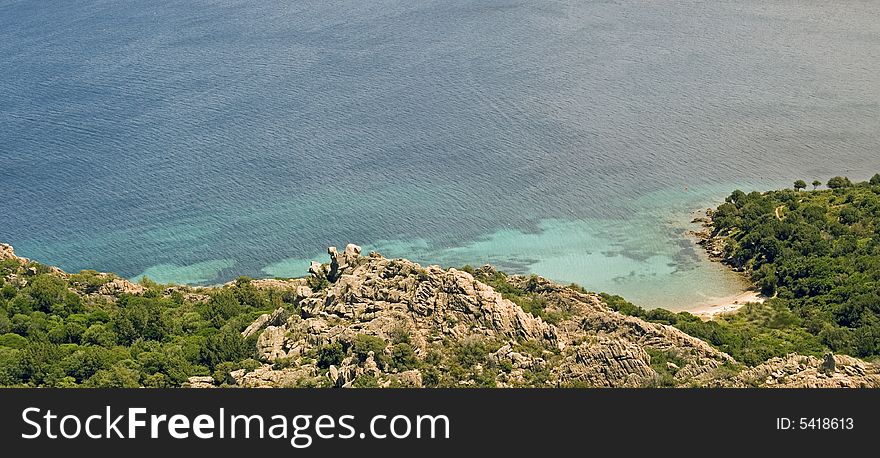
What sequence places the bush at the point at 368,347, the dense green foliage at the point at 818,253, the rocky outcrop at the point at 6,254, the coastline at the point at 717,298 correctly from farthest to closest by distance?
the coastline at the point at 717,298
the rocky outcrop at the point at 6,254
the dense green foliage at the point at 818,253
the bush at the point at 368,347

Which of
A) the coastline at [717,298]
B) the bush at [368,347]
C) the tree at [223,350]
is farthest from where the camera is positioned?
the coastline at [717,298]

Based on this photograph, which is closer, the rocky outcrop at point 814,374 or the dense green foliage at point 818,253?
the rocky outcrop at point 814,374

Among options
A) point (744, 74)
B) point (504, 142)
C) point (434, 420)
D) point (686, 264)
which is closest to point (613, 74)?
point (744, 74)

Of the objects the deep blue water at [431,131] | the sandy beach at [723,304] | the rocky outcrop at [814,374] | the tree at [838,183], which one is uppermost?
the deep blue water at [431,131]

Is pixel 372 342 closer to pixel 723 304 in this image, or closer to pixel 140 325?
pixel 140 325

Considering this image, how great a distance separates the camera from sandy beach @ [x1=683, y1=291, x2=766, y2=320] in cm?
5316

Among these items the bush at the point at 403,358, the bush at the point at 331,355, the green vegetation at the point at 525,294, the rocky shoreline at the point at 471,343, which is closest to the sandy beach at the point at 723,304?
the green vegetation at the point at 525,294

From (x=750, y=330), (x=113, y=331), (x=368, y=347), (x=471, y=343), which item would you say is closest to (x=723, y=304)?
(x=750, y=330)

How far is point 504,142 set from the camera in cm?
8150

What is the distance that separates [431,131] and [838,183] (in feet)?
106

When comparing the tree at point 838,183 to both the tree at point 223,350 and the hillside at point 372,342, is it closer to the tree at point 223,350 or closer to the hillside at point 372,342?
the hillside at point 372,342

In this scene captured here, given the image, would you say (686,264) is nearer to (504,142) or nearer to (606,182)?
(606,182)

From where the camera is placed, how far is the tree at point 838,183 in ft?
223

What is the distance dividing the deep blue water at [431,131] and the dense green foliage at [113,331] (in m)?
16.0
